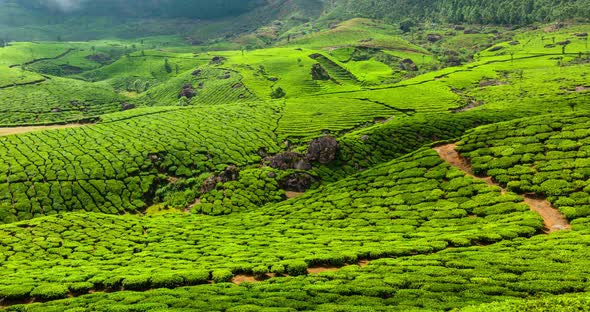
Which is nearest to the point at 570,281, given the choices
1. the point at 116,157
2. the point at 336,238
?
the point at 336,238

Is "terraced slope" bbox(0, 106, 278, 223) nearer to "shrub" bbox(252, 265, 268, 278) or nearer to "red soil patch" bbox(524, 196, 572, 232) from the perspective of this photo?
"shrub" bbox(252, 265, 268, 278)

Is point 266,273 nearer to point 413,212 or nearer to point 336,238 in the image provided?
point 336,238

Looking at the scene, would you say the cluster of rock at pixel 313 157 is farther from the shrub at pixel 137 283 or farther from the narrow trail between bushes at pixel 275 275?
the shrub at pixel 137 283

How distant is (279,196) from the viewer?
282ft

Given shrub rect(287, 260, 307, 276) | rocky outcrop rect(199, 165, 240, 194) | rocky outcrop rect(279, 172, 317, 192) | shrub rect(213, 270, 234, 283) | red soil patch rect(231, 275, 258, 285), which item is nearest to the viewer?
shrub rect(213, 270, 234, 283)

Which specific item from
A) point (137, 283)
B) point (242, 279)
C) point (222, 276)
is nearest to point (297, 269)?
point (242, 279)

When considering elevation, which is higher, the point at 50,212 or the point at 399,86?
the point at 399,86

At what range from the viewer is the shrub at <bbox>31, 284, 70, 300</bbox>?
3819cm

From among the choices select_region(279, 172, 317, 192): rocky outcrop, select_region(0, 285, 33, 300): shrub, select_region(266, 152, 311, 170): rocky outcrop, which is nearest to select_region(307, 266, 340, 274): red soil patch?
select_region(0, 285, 33, 300): shrub

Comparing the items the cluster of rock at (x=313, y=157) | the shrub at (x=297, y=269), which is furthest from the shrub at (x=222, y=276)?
the cluster of rock at (x=313, y=157)

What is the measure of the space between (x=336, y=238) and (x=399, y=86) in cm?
15576

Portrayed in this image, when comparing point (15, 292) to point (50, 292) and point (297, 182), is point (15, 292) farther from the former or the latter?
point (297, 182)

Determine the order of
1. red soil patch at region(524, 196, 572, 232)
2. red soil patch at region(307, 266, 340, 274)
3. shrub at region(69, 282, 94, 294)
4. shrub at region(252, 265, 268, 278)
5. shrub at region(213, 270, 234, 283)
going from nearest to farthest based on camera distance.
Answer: shrub at region(69, 282, 94, 294) < shrub at region(213, 270, 234, 283) < shrub at region(252, 265, 268, 278) < red soil patch at region(307, 266, 340, 274) < red soil patch at region(524, 196, 572, 232)

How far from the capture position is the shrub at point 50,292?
38.2m
